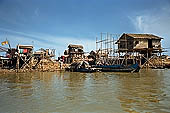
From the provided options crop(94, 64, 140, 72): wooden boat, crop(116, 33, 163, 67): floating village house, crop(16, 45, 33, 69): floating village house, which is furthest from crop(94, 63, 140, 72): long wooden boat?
crop(16, 45, 33, 69): floating village house

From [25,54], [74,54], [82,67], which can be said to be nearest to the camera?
[82,67]

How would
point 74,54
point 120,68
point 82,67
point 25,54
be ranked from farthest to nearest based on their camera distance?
1. point 74,54
2. point 25,54
3. point 82,67
4. point 120,68

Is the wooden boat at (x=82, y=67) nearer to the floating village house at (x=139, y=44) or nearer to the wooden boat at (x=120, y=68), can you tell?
the wooden boat at (x=120, y=68)

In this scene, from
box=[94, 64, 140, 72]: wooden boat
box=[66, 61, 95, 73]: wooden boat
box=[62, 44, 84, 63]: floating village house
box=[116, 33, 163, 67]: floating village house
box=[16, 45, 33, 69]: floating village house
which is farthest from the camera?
box=[62, 44, 84, 63]: floating village house

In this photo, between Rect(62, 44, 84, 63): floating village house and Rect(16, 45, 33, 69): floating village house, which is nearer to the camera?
Rect(16, 45, 33, 69): floating village house

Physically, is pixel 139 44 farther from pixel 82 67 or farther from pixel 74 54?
pixel 74 54

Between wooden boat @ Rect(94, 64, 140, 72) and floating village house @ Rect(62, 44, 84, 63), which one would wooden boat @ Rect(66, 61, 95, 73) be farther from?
floating village house @ Rect(62, 44, 84, 63)

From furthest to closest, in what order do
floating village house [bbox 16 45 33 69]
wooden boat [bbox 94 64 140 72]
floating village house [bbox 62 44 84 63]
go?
floating village house [bbox 62 44 84 63], floating village house [bbox 16 45 33 69], wooden boat [bbox 94 64 140 72]

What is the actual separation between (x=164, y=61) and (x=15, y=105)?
44.1 metres

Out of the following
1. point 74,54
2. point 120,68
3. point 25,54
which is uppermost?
point 74,54

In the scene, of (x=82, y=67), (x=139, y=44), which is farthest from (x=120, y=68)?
(x=139, y=44)

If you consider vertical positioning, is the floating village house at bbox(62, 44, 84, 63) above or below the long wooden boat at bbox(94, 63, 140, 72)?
above

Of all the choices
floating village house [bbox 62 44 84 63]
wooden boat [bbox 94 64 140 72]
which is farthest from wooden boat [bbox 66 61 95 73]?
floating village house [bbox 62 44 84 63]

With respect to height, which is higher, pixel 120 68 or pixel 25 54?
pixel 25 54
